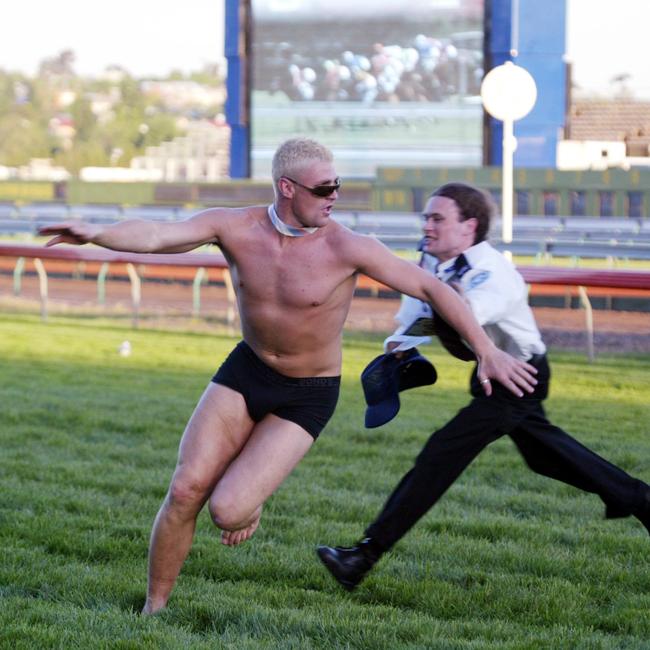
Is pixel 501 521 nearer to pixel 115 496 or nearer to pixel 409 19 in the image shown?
pixel 115 496

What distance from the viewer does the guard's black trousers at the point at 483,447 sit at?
5629 mm

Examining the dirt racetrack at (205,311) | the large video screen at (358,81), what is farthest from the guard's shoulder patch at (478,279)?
the large video screen at (358,81)

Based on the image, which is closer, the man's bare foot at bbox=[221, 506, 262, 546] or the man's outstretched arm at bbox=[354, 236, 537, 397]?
the man's outstretched arm at bbox=[354, 236, 537, 397]

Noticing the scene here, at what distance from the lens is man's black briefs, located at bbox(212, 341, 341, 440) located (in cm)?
553

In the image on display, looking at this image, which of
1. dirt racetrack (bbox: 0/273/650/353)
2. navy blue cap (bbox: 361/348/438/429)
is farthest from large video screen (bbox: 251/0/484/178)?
navy blue cap (bbox: 361/348/438/429)

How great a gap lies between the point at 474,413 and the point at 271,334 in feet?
2.91

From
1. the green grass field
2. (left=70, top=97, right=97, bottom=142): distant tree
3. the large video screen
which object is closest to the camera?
the green grass field

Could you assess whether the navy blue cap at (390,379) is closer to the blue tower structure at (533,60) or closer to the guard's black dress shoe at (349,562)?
the guard's black dress shoe at (349,562)

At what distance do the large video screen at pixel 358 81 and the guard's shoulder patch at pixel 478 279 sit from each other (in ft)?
75.0

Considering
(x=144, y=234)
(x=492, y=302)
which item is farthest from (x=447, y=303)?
(x=144, y=234)

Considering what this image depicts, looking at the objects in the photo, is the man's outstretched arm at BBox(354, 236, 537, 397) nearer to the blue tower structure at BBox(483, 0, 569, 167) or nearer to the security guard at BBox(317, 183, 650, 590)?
the security guard at BBox(317, 183, 650, 590)

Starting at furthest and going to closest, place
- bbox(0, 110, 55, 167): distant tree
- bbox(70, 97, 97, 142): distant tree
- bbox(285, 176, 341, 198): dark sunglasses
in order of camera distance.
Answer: bbox(70, 97, 97, 142): distant tree, bbox(0, 110, 55, 167): distant tree, bbox(285, 176, 341, 198): dark sunglasses

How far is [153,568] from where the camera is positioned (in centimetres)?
543

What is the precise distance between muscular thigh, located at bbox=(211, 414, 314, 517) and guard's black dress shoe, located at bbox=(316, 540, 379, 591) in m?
0.40
